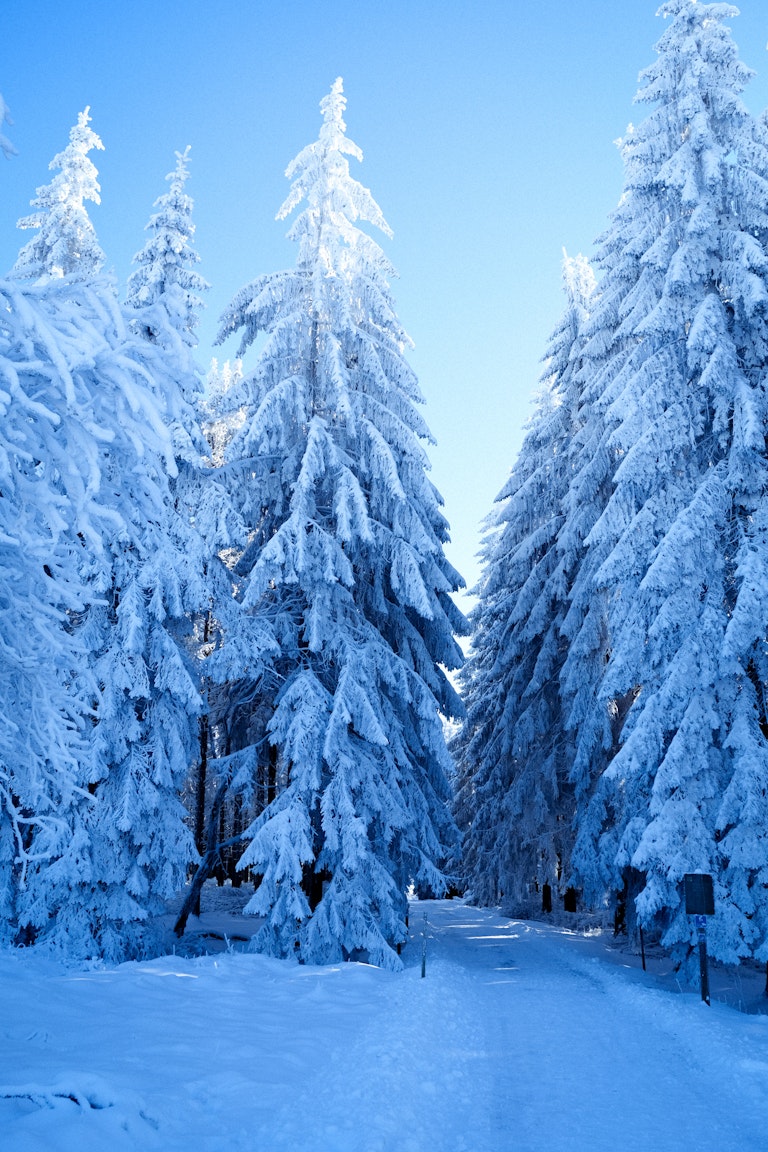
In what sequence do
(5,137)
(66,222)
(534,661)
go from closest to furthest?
(5,137) < (66,222) < (534,661)

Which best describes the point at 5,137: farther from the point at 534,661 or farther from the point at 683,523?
the point at 534,661

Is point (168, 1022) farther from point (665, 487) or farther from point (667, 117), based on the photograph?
point (667, 117)

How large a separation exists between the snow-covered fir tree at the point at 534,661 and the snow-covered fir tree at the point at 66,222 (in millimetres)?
12424

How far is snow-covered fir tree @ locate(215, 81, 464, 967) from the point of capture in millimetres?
13023

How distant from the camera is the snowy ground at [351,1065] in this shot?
15.4 feet

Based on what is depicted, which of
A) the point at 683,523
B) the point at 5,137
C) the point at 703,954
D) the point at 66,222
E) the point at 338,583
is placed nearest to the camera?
the point at 5,137

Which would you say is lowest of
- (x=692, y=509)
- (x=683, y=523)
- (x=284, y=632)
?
(x=284, y=632)

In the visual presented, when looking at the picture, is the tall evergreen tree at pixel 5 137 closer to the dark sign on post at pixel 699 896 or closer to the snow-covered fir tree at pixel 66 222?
the dark sign on post at pixel 699 896

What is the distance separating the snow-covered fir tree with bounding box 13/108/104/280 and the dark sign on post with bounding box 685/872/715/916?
1703 centimetres

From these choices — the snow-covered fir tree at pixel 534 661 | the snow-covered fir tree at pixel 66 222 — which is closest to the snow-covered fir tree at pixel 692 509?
the snow-covered fir tree at pixel 534 661

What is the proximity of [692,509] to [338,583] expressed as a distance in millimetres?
6884

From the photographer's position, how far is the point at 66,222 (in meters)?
17.3

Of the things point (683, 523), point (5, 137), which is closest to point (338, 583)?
point (683, 523)

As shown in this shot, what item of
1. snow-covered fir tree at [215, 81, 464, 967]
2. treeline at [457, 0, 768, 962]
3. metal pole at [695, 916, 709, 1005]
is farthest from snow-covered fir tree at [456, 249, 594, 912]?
metal pole at [695, 916, 709, 1005]
